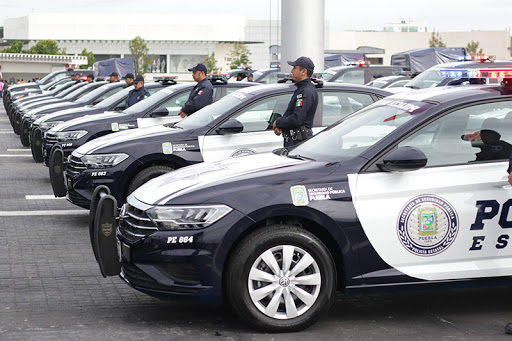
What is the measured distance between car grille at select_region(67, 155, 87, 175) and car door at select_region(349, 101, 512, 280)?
4.84 meters

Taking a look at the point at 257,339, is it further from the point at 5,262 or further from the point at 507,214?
the point at 5,262

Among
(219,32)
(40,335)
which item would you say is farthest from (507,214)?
(219,32)

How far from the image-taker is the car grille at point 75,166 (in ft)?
31.6

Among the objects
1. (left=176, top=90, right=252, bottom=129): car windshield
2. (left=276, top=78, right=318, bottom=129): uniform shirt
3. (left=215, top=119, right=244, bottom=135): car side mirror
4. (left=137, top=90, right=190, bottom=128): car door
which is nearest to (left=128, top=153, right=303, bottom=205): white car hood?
(left=276, top=78, right=318, bottom=129): uniform shirt

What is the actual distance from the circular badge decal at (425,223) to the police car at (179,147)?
4046 millimetres

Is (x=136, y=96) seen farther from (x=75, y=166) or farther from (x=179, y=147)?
(x=179, y=147)

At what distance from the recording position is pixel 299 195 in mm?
5445

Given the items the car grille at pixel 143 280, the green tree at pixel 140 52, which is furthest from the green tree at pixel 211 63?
the car grille at pixel 143 280

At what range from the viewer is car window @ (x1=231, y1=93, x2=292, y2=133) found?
944 centimetres

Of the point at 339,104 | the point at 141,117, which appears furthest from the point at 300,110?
the point at 141,117

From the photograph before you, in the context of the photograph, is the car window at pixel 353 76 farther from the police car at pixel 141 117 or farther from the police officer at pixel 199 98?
the police officer at pixel 199 98

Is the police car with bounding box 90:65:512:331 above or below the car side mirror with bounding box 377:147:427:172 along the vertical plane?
below

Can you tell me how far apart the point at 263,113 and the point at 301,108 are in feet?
2.55

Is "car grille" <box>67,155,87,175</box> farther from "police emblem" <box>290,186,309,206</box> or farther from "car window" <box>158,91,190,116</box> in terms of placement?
"police emblem" <box>290,186,309,206</box>
